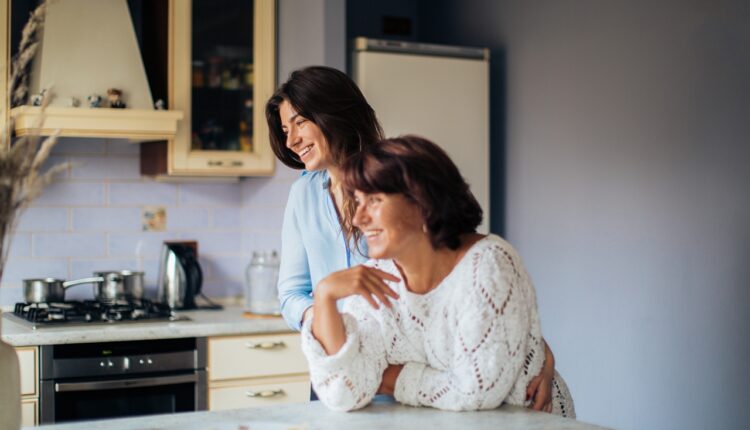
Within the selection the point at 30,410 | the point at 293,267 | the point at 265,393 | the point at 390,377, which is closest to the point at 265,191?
the point at 265,393

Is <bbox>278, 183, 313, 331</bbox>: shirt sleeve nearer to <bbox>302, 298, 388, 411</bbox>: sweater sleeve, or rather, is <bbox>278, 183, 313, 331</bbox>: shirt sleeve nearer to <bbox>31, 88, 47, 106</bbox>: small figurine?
<bbox>302, 298, 388, 411</bbox>: sweater sleeve

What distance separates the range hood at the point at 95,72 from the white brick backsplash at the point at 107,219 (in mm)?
422

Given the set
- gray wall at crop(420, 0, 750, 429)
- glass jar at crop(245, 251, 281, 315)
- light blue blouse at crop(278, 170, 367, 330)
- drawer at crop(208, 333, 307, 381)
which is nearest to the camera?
light blue blouse at crop(278, 170, 367, 330)

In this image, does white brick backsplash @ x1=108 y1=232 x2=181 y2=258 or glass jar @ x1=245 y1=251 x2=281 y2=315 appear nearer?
glass jar @ x1=245 y1=251 x2=281 y2=315

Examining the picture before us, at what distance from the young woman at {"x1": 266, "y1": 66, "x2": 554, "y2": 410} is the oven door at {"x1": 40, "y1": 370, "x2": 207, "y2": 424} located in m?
1.24

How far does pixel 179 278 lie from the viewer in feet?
13.4

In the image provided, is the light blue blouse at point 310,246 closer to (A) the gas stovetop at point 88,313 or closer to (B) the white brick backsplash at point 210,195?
(A) the gas stovetop at point 88,313

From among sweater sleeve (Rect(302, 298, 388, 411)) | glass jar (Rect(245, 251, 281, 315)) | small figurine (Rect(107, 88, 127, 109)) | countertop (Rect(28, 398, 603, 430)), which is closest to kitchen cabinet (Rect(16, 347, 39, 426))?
glass jar (Rect(245, 251, 281, 315))

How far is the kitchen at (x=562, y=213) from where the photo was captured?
10.9 ft

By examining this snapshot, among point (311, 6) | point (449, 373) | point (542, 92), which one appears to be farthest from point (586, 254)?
point (449, 373)

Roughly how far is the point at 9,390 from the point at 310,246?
103 cm

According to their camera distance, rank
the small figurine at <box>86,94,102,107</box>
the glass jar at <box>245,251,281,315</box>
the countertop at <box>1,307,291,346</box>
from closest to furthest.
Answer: the countertop at <box>1,307,291,346</box> → the small figurine at <box>86,94,102,107</box> → the glass jar at <box>245,251,281,315</box>

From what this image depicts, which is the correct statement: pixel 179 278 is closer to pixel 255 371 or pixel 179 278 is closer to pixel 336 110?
pixel 255 371

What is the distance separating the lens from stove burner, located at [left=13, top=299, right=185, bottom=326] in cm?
357
